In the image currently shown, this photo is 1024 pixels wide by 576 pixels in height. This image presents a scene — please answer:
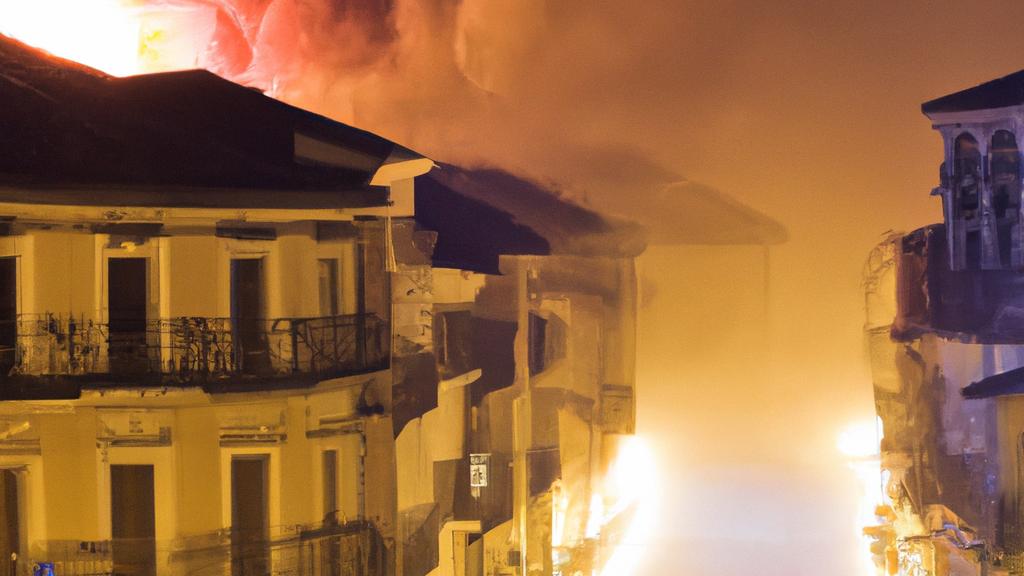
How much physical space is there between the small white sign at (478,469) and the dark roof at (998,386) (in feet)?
5.02

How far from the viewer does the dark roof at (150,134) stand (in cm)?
332

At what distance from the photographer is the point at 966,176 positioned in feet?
10.9

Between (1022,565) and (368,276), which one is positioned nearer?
(1022,565)

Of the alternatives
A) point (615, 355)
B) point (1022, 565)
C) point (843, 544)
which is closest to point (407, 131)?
point (615, 355)

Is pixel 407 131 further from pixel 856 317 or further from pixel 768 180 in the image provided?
pixel 856 317

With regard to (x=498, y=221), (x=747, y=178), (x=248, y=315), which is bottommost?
(x=248, y=315)

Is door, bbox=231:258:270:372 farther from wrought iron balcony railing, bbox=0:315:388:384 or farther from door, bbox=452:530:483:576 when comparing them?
door, bbox=452:530:483:576

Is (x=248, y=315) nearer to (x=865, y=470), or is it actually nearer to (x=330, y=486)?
(x=330, y=486)

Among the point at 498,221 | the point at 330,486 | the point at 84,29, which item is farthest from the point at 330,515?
the point at 84,29

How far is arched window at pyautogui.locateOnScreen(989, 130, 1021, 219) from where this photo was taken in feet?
10.7

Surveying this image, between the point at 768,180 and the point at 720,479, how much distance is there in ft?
3.16

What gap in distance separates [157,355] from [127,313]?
0.53ft

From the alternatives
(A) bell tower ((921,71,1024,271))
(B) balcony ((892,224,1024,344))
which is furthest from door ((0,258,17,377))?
(A) bell tower ((921,71,1024,271))

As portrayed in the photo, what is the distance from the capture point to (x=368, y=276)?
3.53m
